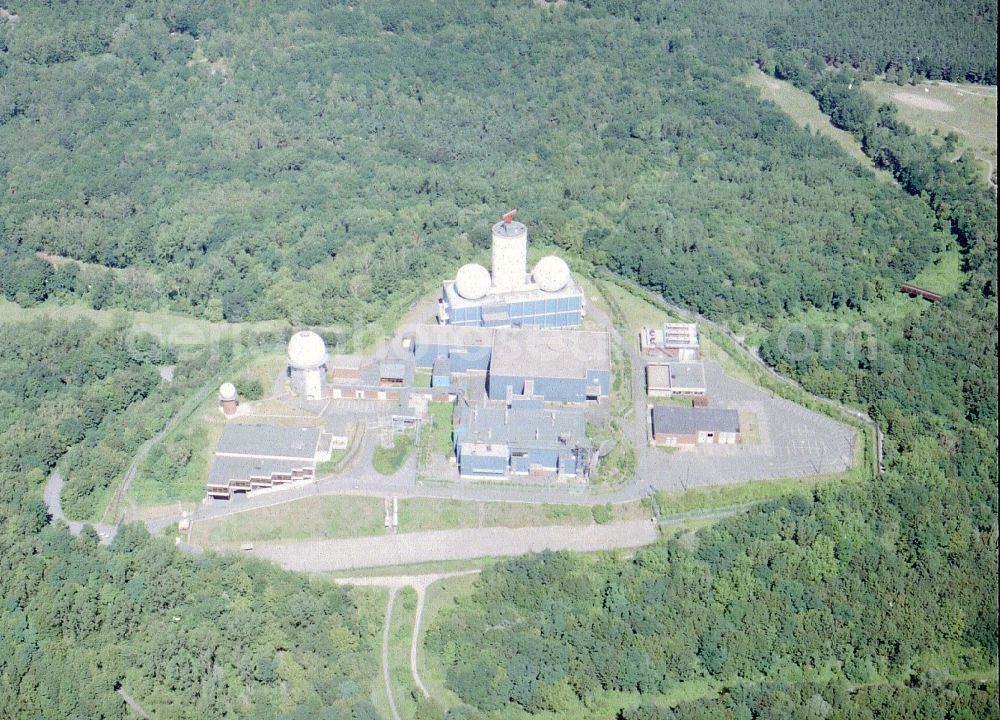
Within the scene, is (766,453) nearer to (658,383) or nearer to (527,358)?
(658,383)

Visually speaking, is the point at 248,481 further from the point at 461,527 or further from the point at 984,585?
the point at 984,585

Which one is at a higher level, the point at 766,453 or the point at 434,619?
the point at 766,453

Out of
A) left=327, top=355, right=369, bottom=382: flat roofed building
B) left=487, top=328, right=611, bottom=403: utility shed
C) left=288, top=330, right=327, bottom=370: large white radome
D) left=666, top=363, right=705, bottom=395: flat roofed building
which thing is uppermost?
left=288, top=330, right=327, bottom=370: large white radome

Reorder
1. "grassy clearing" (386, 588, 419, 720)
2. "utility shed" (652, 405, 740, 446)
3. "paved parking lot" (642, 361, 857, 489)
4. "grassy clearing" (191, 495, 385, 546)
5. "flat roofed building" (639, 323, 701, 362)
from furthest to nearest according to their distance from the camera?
"flat roofed building" (639, 323, 701, 362) < "utility shed" (652, 405, 740, 446) < "paved parking lot" (642, 361, 857, 489) < "grassy clearing" (191, 495, 385, 546) < "grassy clearing" (386, 588, 419, 720)

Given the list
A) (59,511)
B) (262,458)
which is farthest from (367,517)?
(59,511)

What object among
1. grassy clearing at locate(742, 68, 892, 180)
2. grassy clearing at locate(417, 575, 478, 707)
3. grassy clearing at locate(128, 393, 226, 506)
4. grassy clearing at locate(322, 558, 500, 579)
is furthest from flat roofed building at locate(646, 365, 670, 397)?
grassy clearing at locate(742, 68, 892, 180)

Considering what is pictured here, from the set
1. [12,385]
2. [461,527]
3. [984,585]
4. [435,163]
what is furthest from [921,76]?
[12,385]

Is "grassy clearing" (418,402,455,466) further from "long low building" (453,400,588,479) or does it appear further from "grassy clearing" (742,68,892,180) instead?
"grassy clearing" (742,68,892,180)
